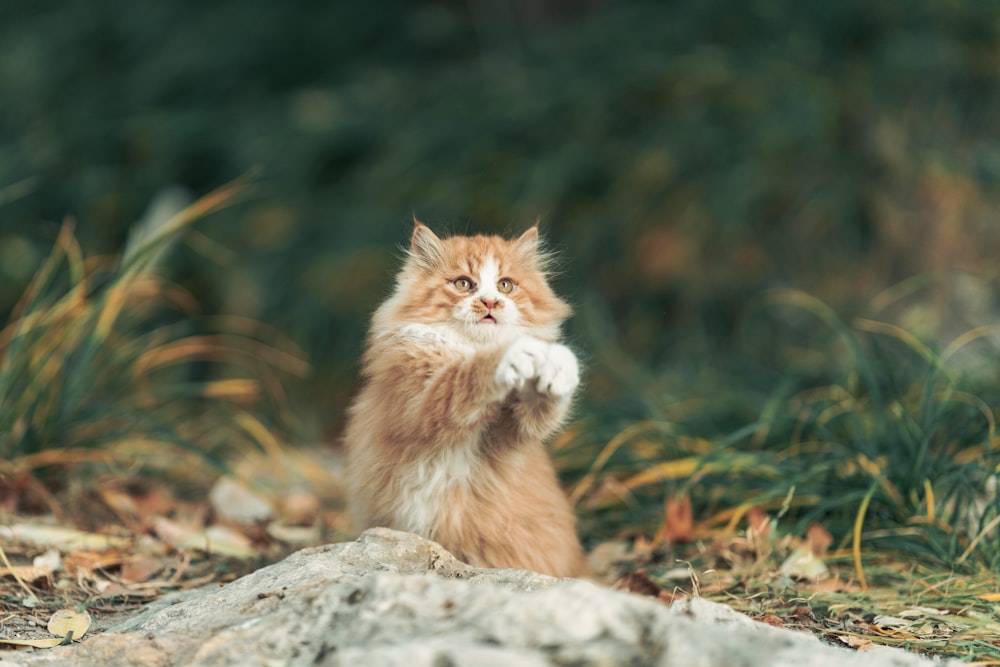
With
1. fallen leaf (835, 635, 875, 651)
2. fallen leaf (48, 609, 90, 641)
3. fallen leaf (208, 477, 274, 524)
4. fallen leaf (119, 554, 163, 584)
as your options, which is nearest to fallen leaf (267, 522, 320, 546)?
fallen leaf (208, 477, 274, 524)

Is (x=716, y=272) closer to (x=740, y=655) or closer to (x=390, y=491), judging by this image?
(x=390, y=491)

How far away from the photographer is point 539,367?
256 cm

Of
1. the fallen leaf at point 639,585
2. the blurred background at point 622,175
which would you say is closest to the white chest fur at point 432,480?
the fallen leaf at point 639,585

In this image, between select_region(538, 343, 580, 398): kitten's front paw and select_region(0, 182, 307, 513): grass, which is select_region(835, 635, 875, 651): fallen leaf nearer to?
select_region(538, 343, 580, 398): kitten's front paw

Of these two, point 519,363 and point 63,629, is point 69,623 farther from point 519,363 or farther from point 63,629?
point 519,363

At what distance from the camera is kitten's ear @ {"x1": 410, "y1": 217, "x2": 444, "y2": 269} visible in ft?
9.98

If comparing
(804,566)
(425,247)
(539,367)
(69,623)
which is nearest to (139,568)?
(69,623)

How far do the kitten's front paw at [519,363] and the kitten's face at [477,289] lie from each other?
1.01 ft

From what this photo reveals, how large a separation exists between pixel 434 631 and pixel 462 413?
72 cm

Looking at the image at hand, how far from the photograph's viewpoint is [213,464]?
14.0 feet

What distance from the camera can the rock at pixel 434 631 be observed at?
196 centimetres

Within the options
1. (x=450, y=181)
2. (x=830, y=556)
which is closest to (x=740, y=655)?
(x=830, y=556)

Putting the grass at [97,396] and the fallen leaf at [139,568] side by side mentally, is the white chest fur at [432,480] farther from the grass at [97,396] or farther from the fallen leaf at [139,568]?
the grass at [97,396]

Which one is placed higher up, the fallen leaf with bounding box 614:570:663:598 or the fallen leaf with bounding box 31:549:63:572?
the fallen leaf with bounding box 31:549:63:572
